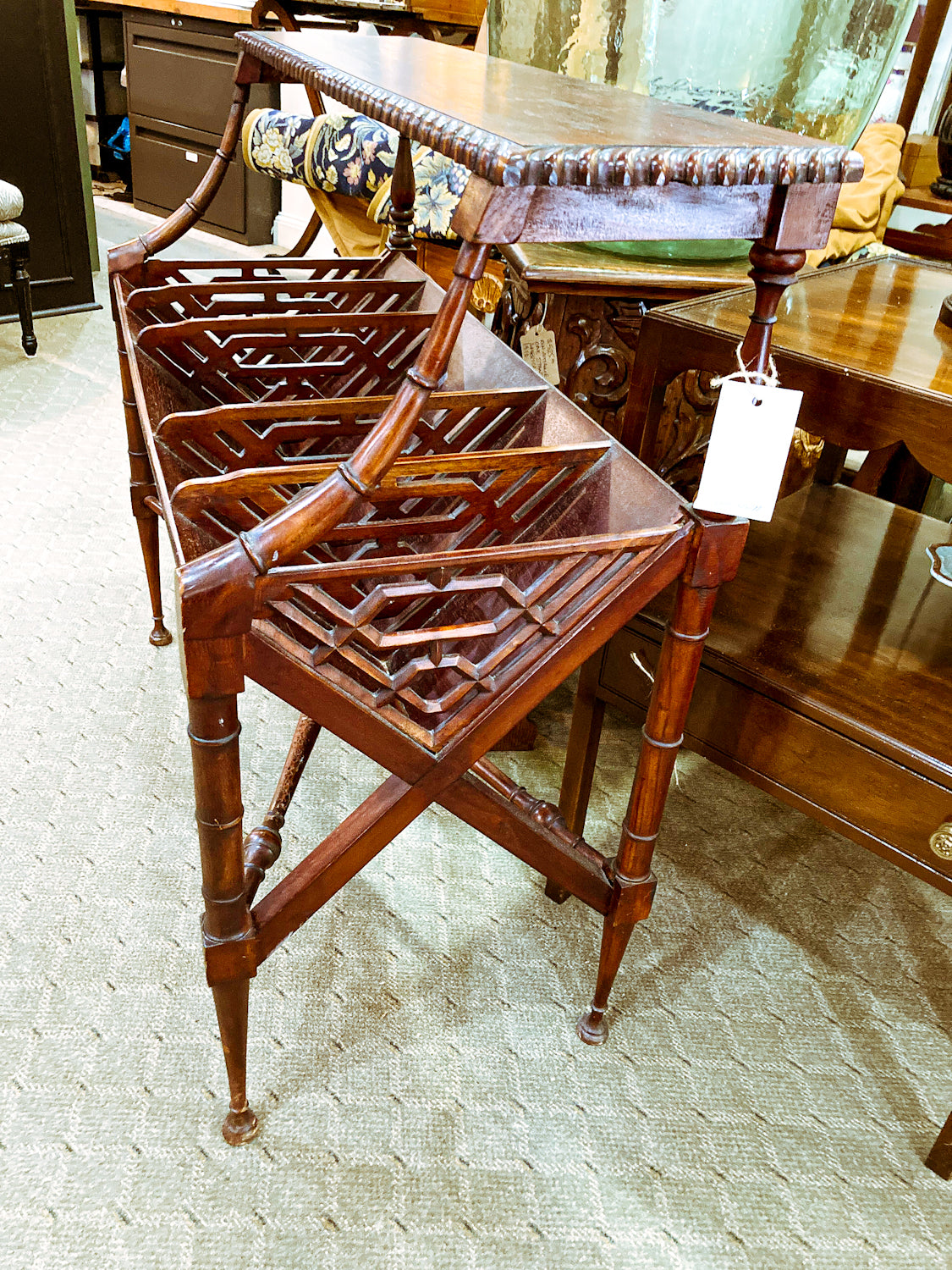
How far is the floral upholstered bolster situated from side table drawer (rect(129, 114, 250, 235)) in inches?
43.1

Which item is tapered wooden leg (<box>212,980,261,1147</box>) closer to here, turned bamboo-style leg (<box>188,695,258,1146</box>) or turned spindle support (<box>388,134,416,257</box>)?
turned bamboo-style leg (<box>188,695,258,1146</box>)

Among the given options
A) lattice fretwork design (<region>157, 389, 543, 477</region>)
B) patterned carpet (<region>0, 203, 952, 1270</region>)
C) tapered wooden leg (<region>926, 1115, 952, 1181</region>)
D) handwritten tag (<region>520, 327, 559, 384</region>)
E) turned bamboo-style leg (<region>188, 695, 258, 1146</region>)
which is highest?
lattice fretwork design (<region>157, 389, 543, 477</region>)

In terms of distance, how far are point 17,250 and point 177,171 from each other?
1.64 metres

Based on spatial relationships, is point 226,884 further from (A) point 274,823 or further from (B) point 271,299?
(B) point 271,299

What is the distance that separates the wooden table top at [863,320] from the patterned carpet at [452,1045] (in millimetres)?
689

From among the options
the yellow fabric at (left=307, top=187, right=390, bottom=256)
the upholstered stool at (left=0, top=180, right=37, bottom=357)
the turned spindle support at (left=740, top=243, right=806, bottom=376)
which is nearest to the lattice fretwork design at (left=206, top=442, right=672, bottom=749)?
the turned spindle support at (left=740, top=243, right=806, bottom=376)

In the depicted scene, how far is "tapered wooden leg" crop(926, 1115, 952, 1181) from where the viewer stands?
0.95 m

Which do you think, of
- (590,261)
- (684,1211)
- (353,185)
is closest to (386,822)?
(684,1211)

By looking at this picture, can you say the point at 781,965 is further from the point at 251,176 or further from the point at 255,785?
the point at 251,176

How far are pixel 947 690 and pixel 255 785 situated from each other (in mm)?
887

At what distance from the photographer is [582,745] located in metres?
1.16

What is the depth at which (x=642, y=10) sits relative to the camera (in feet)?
3.54

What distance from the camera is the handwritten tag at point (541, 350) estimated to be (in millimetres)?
1344

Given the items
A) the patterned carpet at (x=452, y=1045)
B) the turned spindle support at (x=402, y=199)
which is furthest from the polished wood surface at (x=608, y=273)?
the patterned carpet at (x=452, y=1045)
